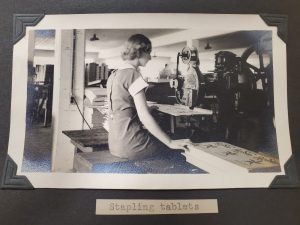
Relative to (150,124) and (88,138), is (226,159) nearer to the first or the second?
(150,124)

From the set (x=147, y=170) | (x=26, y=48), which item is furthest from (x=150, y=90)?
(x=26, y=48)

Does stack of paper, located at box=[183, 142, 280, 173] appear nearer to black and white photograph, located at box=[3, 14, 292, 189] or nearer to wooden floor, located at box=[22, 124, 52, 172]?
black and white photograph, located at box=[3, 14, 292, 189]

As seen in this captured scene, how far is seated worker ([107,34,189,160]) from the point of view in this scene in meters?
0.60

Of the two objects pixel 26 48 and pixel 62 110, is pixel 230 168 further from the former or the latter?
pixel 26 48

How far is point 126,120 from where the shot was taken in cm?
60

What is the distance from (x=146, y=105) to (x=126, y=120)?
1.9 inches

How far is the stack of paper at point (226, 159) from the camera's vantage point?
59 cm

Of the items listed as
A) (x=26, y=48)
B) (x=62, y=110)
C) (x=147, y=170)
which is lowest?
(x=147, y=170)

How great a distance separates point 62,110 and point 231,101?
34cm

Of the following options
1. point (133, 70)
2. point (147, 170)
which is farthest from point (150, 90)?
point (147, 170)

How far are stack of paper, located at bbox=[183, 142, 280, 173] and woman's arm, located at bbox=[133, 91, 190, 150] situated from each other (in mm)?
26

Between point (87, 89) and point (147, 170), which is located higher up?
point (87, 89)

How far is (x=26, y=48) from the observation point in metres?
0.62
